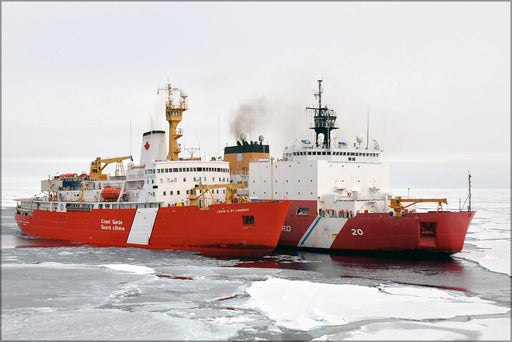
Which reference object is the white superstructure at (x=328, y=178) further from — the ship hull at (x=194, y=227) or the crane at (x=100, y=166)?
the crane at (x=100, y=166)

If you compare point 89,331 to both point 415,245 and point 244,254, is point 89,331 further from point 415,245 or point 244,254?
point 415,245

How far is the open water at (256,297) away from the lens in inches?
486

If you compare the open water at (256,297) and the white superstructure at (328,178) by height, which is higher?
the white superstructure at (328,178)

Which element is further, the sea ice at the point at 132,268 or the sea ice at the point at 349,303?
the sea ice at the point at 132,268

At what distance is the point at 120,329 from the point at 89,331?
28.4 inches

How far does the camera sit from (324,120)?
29.0 metres

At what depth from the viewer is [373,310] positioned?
14.1 m

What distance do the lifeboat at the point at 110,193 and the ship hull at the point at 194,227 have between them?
1.11 meters

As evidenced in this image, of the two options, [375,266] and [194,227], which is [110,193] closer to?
[194,227]

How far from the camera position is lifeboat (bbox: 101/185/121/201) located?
98.4 feet

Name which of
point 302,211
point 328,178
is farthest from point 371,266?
point 328,178

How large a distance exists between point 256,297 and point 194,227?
985 centimetres

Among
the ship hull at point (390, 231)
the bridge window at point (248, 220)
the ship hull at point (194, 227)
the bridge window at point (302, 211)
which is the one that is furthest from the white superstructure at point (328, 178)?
the ship hull at point (194, 227)

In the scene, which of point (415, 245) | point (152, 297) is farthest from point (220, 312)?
point (415, 245)
